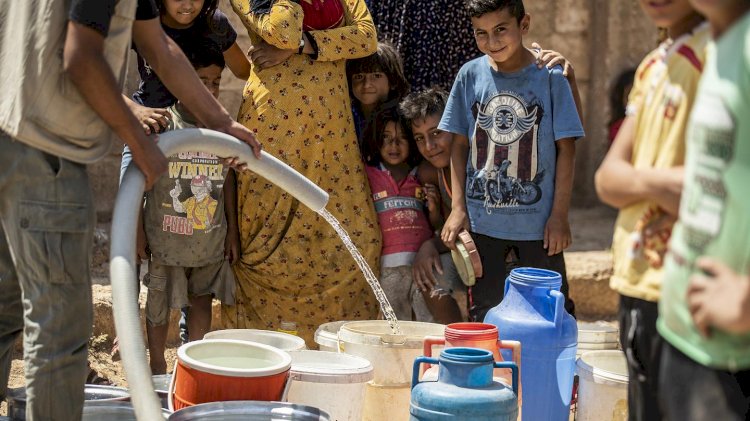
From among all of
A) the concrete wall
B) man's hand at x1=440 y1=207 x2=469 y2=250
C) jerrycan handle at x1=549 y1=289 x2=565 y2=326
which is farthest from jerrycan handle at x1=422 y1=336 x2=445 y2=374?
the concrete wall

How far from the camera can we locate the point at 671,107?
2.52 meters

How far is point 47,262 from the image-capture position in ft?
9.82

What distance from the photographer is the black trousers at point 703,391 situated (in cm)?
229

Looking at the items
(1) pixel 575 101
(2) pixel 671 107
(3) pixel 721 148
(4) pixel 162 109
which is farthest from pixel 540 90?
(3) pixel 721 148

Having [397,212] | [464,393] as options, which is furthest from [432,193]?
[464,393]

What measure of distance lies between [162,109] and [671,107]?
2468 millimetres

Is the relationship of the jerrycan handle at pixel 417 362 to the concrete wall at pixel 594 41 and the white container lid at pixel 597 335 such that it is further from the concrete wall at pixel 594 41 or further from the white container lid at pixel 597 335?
the concrete wall at pixel 594 41

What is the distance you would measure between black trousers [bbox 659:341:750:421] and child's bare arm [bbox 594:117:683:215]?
0.35 m

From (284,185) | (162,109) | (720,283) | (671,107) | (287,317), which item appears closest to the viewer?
(720,283)

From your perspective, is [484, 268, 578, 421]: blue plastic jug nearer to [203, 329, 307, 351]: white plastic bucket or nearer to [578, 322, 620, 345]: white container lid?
[578, 322, 620, 345]: white container lid

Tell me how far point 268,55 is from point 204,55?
33 cm

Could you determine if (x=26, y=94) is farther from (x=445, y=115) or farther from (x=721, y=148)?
(x=445, y=115)

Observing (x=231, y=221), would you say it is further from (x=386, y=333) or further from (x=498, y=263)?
(x=498, y=263)

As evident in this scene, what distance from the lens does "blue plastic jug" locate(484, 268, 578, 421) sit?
13.6 ft
